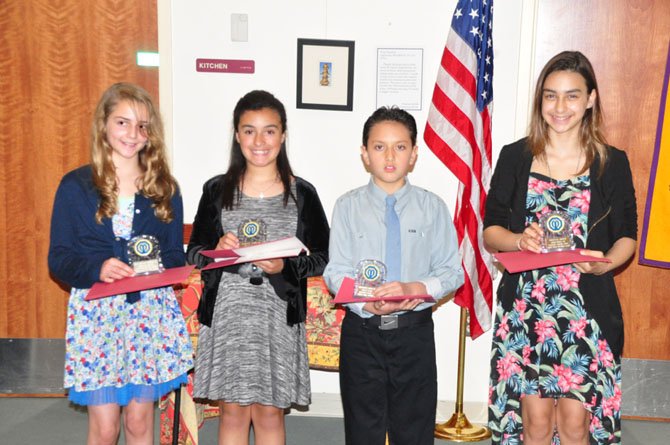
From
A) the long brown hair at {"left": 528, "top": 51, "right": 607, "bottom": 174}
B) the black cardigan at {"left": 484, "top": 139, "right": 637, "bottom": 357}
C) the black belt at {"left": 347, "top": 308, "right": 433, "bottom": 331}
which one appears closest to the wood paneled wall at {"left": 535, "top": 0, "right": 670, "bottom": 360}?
the long brown hair at {"left": 528, "top": 51, "right": 607, "bottom": 174}

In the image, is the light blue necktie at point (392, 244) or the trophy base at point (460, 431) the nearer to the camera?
the light blue necktie at point (392, 244)

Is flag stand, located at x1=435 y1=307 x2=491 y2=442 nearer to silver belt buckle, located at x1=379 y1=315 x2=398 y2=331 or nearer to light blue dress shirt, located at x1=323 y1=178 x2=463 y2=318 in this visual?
light blue dress shirt, located at x1=323 y1=178 x2=463 y2=318

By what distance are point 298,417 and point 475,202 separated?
5.59 ft

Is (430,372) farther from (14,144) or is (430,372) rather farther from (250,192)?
(14,144)

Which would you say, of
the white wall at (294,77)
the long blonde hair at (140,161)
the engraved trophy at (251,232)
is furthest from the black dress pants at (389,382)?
the white wall at (294,77)

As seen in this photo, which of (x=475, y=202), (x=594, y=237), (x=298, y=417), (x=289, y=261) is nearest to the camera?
(x=594, y=237)

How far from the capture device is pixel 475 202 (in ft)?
12.8

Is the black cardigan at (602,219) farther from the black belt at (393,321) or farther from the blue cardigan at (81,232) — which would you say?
the blue cardigan at (81,232)

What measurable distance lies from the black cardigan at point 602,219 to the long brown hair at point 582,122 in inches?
1.2

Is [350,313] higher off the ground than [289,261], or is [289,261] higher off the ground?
[289,261]

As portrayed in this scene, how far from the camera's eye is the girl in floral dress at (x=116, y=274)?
2.67m

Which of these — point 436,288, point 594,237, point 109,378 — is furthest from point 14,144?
point 594,237

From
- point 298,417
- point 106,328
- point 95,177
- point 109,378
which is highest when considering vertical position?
point 95,177

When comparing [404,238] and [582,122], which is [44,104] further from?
[582,122]
